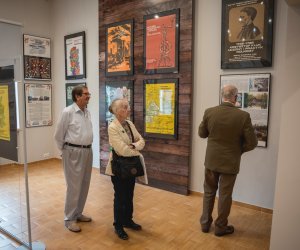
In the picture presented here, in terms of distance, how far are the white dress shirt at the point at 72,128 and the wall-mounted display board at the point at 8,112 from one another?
429 millimetres

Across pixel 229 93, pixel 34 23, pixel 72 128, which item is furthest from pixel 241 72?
pixel 34 23

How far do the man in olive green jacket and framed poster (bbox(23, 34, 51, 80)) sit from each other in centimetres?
425

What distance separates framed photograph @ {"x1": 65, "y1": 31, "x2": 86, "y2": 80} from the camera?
538 cm

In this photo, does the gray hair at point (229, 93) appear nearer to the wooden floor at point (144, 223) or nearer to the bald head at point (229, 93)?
the bald head at point (229, 93)

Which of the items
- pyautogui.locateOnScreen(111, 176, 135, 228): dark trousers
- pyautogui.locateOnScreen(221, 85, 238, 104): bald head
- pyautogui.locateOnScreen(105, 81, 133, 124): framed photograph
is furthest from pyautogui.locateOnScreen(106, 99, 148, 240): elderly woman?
pyautogui.locateOnScreen(105, 81, 133, 124): framed photograph

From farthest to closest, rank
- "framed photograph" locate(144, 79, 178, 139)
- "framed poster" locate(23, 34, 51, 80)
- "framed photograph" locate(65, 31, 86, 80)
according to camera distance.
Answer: "framed poster" locate(23, 34, 51, 80) < "framed photograph" locate(65, 31, 86, 80) < "framed photograph" locate(144, 79, 178, 139)

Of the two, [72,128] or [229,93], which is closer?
[229,93]

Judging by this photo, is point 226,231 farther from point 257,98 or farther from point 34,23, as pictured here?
point 34,23

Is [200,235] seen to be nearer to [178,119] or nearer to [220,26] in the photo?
[178,119]

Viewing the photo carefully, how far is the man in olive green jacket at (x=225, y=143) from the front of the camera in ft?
8.54

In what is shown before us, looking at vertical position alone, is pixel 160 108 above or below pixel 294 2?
below

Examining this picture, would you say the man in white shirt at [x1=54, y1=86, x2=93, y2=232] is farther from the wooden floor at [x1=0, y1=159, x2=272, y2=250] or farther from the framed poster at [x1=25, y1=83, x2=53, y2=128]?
the framed poster at [x1=25, y1=83, x2=53, y2=128]

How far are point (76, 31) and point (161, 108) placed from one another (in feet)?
8.70

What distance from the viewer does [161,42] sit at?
13.5ft
